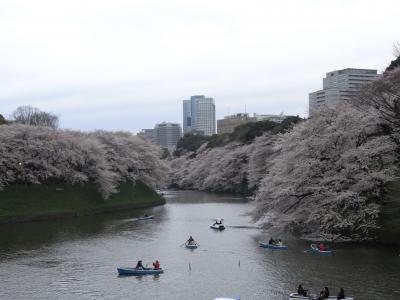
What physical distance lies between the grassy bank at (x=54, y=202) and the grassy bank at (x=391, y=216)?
3554 centimetres

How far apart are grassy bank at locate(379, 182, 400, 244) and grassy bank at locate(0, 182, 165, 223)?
35539 millimetres

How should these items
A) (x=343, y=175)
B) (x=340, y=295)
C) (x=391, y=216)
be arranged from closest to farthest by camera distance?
(x=340, y=295)
(x=391, y=216)
(x=343, y=175)

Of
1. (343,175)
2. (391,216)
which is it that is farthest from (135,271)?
(391,216)

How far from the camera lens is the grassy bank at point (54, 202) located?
179 ft

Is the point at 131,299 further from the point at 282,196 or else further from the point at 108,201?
the point at 108,201

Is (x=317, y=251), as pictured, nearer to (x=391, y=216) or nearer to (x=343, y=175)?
(x=391, y=216)

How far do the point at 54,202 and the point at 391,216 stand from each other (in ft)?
125

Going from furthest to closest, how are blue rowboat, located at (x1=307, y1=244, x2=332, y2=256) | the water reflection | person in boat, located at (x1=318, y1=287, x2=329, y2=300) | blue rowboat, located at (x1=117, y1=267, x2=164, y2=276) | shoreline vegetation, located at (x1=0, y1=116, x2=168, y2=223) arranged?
1. shoreline vegetation, located at (x1=0, y1=116, x2=168, y2=223)
2. blue rowboat, located at (x1=307, y1=244, x2=332, y2=256)
3. blue rowboat, located at (x1=117, y1=267, x2=164, y2=276)
4. the water reflection
5. person in boat, located at (x1=318, y1=287, x2=329, y2=300)

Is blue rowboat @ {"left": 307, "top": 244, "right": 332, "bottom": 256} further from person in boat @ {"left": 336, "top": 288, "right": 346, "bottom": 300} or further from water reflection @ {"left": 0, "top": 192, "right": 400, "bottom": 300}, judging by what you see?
person in boat @ {"left": 336, "top": 288, "right": 346, "bottom": 300}

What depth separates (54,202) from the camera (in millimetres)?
59438

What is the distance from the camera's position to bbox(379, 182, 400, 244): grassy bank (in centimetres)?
3601

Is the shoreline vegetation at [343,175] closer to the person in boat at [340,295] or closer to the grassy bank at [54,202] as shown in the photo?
the person in boat at [340,295]

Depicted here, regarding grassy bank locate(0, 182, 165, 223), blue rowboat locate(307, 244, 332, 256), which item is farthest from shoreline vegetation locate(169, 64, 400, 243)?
grassy bank locate(0, 182, 165, 223)

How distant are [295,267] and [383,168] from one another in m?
12.0
